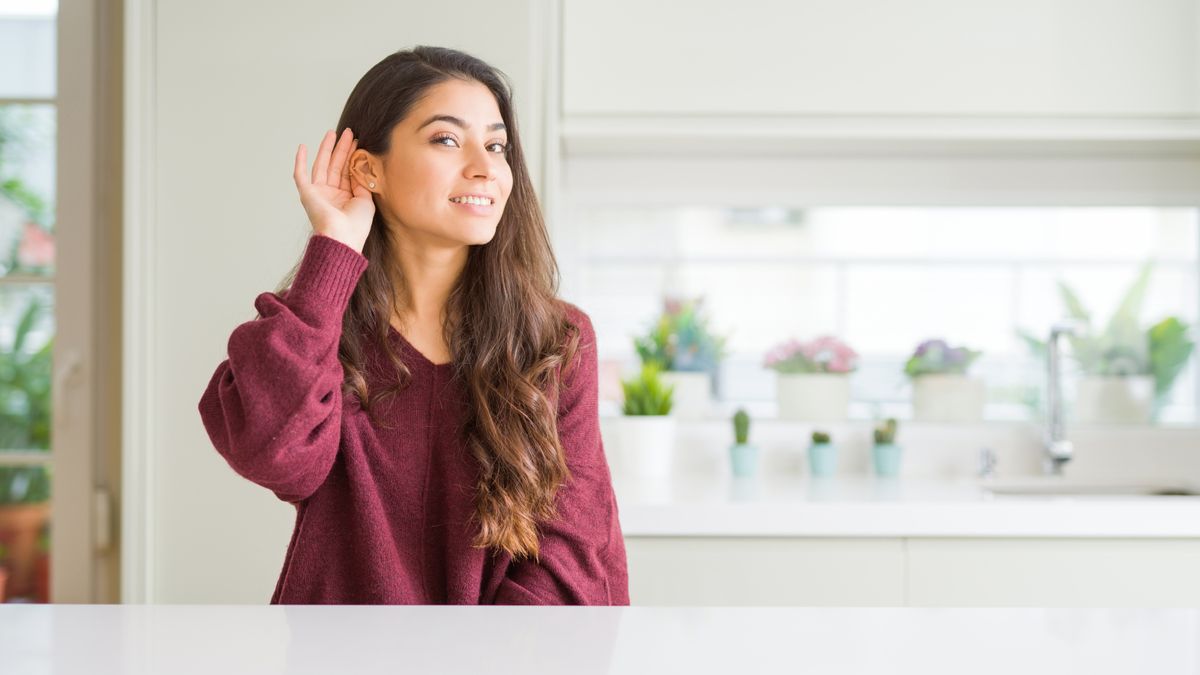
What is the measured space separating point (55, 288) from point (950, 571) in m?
1.89

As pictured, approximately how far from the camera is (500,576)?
1.26 metres

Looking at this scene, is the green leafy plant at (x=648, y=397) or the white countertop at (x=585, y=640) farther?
the green leafy plant at (x=648, y=397)

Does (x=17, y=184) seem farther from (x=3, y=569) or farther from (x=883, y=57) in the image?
(x=883, y=57)

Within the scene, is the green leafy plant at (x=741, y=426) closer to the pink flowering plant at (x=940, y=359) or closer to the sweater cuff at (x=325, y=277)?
the pink flowering plant at (x=940, y=359)

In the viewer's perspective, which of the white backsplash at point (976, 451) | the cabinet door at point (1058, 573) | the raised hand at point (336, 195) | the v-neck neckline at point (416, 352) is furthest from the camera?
the white backsplash at point (976, 451)

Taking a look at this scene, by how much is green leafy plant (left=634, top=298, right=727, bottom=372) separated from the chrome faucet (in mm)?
765

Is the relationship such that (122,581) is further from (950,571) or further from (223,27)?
(950,571)

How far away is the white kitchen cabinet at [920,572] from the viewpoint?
1892 millimetres

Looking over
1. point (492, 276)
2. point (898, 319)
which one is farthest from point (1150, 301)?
point (492, 276)

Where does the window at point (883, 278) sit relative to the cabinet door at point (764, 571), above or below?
above

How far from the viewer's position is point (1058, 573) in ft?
6.22

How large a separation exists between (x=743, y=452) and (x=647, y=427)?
242 millimetres

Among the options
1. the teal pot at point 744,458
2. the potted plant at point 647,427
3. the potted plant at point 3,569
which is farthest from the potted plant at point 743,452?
the potted plant at point 3,569

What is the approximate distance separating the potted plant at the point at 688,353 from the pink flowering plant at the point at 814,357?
139 mm
